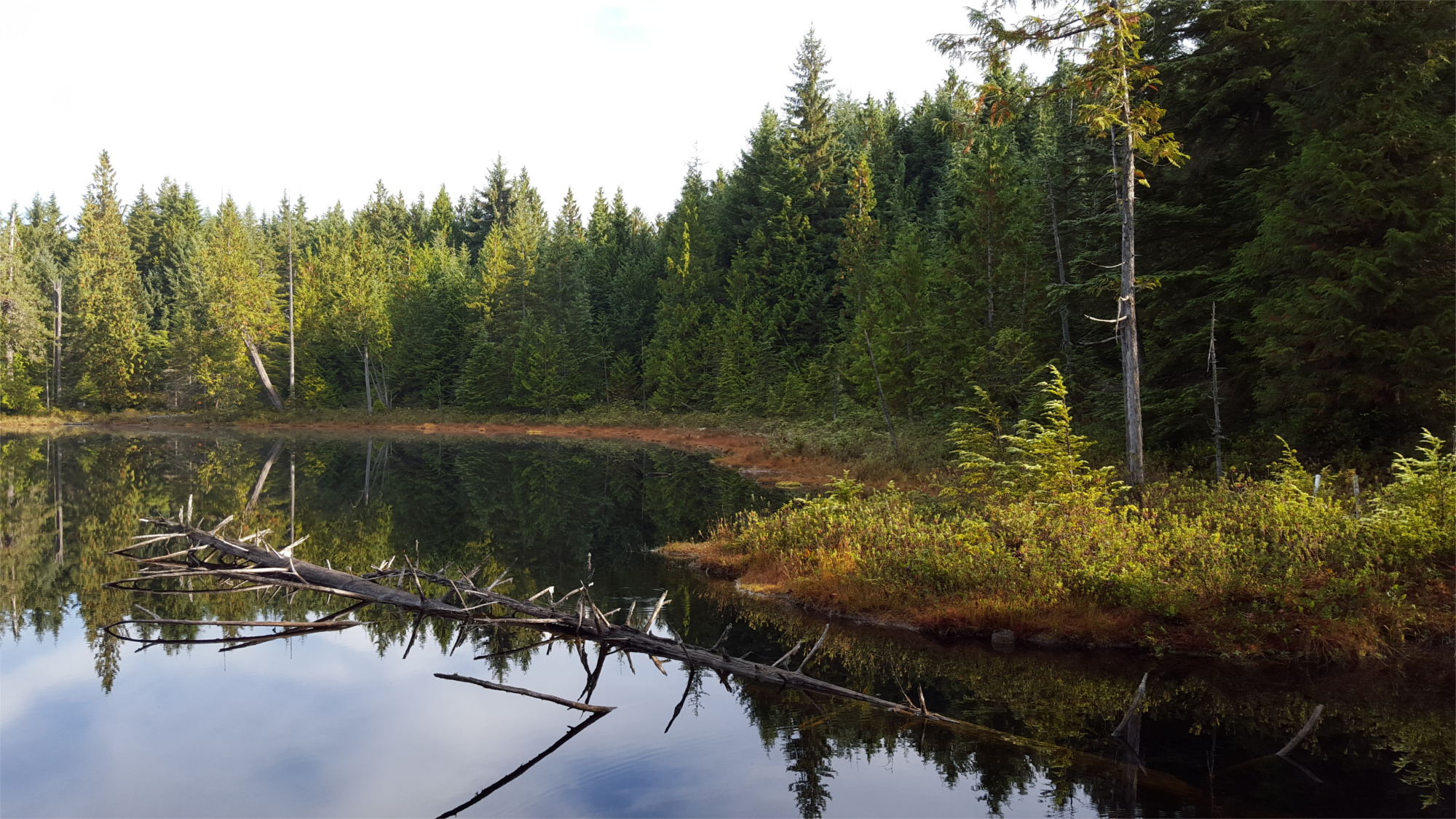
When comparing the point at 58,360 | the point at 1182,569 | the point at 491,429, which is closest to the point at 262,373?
the point at 58,360

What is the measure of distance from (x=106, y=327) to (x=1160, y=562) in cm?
7458

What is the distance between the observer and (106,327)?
64.2 metres

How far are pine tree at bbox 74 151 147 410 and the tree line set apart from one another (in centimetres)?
25

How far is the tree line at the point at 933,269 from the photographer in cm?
1555

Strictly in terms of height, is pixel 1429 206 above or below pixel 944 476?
above

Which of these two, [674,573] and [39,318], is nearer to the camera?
[674,573]

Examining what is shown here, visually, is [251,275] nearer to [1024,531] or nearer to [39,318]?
[39,318]

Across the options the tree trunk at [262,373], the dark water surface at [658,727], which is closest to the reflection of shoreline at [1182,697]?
the dark water surface at [658,727]

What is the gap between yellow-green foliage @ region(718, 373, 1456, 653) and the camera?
11.1 metres

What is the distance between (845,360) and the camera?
46.3m

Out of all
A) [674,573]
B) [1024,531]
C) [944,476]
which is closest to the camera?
[1024,531]

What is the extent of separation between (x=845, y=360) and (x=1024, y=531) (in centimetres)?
3309

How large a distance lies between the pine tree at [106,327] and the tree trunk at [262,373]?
27.9 feet

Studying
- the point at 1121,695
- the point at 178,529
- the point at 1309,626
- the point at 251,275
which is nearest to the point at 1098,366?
the point at 1309,626
